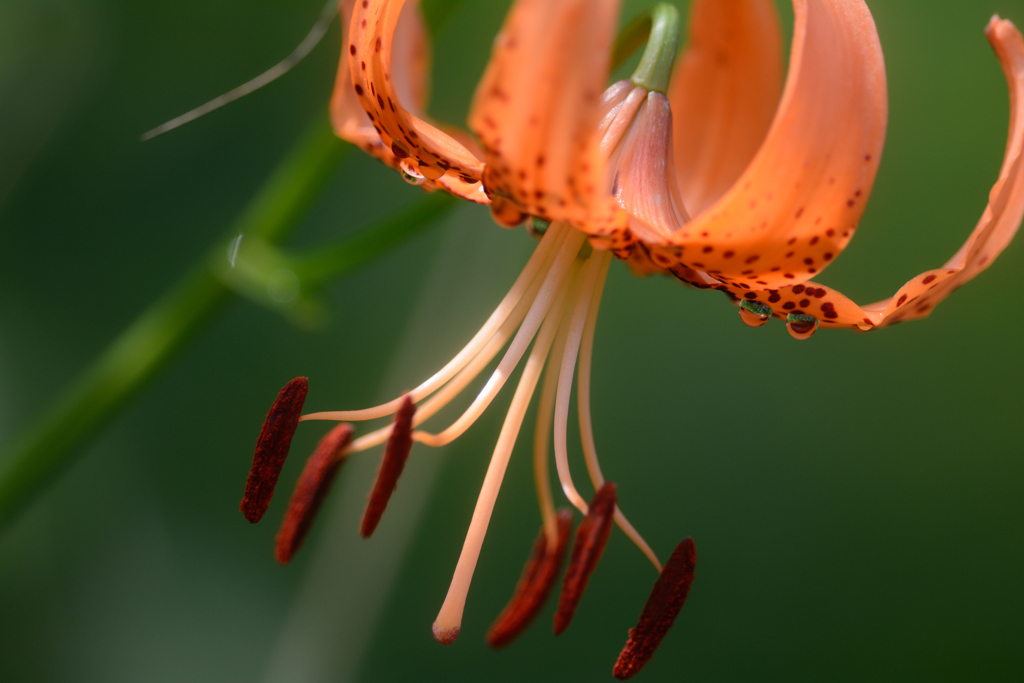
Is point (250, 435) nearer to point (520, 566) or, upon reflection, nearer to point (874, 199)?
point (520, 566)

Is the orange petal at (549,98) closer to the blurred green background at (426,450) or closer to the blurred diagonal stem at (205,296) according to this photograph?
the blurred diagonal stem at (205,296)

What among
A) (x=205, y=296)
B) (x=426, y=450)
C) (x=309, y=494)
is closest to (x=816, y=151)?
(x=309, y=494)

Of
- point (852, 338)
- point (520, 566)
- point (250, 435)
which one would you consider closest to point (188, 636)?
point (250, 435)

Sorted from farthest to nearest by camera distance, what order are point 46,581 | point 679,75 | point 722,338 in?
point 722,338 < point 46,581 < point 679,75

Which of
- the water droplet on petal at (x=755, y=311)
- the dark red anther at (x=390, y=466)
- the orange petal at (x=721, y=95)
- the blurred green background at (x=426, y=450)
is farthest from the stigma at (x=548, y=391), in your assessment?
the blurred green background at (x=426, y=450)

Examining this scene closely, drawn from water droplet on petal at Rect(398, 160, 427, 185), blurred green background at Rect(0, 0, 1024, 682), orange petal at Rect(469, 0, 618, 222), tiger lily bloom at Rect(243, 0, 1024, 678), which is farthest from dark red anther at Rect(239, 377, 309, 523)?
blurred green background at Rect(0, 0, 1024, 682)

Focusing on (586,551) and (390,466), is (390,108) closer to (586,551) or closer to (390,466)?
(390,466)
